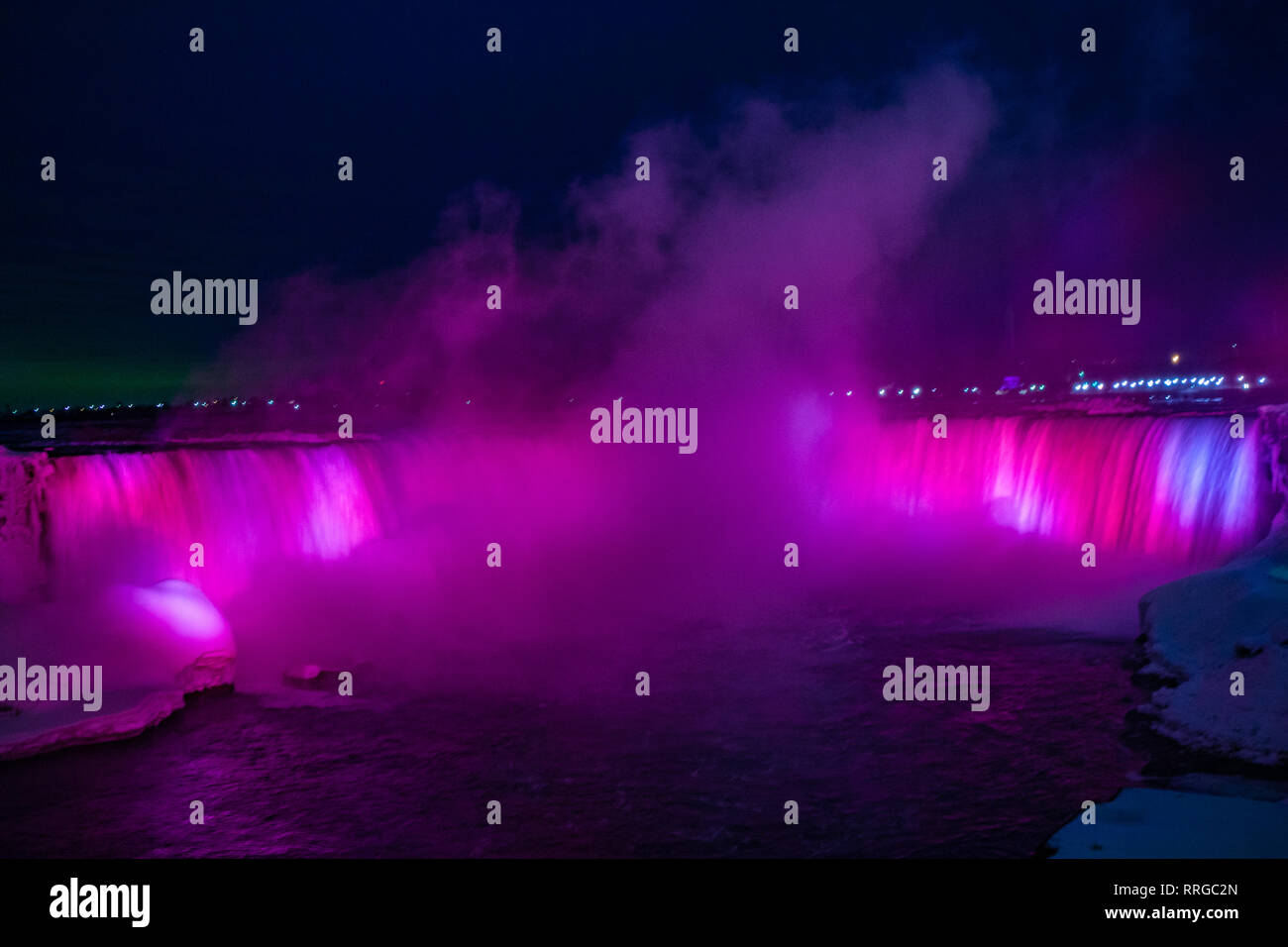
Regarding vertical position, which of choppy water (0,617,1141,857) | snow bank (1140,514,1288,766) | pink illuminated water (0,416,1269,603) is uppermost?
pink illuminated water (0,416,1269,603)

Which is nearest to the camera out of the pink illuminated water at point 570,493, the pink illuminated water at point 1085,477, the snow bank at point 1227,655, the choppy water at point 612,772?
the choppy water at point 612,772

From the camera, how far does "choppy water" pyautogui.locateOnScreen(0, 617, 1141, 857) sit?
817 cm

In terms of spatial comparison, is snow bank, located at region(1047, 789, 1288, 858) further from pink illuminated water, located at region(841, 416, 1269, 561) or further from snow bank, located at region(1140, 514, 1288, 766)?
pink illuminated water, located at region(841, 416, 1269, 561)

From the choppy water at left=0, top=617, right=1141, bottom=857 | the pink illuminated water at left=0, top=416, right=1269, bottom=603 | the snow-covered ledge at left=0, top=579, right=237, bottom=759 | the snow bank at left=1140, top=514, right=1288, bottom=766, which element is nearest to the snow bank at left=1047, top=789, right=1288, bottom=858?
the choppy water at left=0, top=617, right=1141, bottom=857

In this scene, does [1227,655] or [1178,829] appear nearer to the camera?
[1178,829]

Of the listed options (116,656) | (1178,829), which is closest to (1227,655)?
(1178,829)

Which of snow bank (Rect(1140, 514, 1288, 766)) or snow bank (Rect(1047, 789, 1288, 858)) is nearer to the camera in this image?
snow bank (Rect(1047, 789, 1288, 858))

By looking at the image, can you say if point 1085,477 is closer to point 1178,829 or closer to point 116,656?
point 1178,829

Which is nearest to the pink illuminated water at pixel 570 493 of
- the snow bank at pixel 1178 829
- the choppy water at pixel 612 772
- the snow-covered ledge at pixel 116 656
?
the snow-covered ledge at pixel 116 656

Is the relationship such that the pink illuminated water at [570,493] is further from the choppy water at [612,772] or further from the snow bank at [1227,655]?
the choppy water at [612,772]

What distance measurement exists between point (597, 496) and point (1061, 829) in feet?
72.2

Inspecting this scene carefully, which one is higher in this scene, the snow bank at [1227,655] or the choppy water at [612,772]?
the snow bank at [1227,655]

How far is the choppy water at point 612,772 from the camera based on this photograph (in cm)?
817

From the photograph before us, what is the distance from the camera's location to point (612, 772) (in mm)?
9602
